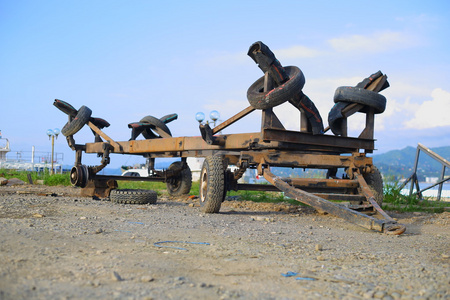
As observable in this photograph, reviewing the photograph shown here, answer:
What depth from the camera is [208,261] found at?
3.67 m

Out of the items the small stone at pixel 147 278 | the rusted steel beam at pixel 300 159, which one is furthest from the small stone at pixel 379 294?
the rusted steel beam at pixel 300 159

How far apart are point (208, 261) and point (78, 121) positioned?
883 centimetres

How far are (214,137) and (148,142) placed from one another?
106 inches

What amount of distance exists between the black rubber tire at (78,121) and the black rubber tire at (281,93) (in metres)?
5.72

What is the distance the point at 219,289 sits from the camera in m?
2.85

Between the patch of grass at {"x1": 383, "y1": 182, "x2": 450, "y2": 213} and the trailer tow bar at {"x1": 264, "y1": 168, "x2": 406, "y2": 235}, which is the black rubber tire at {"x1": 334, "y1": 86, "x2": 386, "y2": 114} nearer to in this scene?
the trailer tow bar at {"x1": 264, "y1": 168, "x2": 406, "y2": 235}

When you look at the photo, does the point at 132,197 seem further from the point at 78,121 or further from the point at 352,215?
the point at 352,215

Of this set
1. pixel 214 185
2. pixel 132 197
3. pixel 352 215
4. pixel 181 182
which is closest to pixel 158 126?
pixel 181 182

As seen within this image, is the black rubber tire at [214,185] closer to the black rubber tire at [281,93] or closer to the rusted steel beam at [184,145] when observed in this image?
the rusted steel beam at [184,145]

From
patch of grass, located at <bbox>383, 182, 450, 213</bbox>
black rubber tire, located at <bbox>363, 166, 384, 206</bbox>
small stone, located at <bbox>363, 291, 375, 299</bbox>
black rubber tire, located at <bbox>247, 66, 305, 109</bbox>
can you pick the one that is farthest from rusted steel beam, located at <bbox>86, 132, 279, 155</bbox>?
small stone, located at <bbox>363, 291, 375, 299</bbox>

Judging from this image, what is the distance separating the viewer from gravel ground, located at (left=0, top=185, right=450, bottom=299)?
111 inches

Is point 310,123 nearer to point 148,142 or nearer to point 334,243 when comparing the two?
point 334,243

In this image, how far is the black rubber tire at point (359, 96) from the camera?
25.7 ft

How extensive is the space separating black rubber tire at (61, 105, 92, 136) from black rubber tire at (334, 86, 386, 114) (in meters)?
6.63
